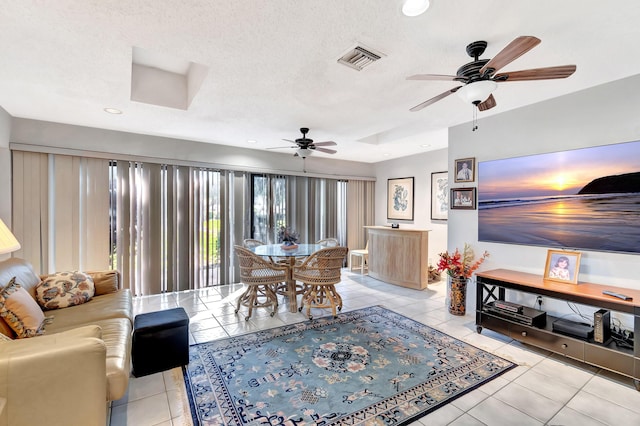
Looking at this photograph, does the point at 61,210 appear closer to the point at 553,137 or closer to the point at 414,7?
the point at 414,7

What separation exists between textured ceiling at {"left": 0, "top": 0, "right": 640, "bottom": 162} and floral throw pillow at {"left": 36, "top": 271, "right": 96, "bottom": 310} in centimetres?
181

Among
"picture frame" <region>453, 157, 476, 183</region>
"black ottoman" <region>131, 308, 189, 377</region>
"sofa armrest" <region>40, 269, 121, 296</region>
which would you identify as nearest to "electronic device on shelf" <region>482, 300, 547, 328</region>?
"picture frame" <region>453, 157, 476, 183</region>

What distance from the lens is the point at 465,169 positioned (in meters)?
3.77

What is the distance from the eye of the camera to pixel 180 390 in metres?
2.17

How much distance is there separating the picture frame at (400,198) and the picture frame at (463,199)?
224 centimetres

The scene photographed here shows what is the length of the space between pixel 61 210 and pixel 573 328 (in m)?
5.97

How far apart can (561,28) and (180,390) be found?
11.9 feet

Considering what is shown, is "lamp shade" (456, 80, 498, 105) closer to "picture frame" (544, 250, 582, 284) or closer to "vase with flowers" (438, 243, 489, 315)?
"picture frame" (544, 250, 582, 284)

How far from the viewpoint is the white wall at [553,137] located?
2578 millimetres

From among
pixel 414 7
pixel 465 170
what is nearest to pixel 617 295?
pixel 465 170

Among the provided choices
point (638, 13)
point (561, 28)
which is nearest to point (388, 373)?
point (561, 28)

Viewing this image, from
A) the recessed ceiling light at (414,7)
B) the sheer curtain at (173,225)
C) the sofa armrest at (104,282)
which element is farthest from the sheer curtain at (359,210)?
the recessed ceiling light at (414,7)

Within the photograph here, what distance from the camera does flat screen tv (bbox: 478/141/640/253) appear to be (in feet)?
8.41

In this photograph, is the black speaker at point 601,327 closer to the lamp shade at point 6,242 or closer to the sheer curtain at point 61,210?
the lamp shade at point 6,242
